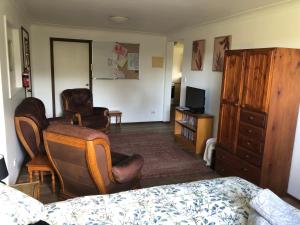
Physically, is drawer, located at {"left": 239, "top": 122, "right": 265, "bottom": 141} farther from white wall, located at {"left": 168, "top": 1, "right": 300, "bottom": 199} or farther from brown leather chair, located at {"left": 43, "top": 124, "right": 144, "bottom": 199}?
brown leather chair, located at {"left": 43, "top": 124, "right": 144, "bottom": 199}

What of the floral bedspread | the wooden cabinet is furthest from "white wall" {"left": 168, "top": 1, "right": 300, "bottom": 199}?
the floral bedspread

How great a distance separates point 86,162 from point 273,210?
157cm

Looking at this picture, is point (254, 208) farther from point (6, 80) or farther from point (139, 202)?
point (6, 80)

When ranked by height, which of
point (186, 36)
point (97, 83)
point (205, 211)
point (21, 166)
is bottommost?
point (21, 166)

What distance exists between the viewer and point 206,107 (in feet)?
15.7

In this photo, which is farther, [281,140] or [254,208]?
[281,140]

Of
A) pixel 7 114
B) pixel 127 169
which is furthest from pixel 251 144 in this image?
pixel 7 114

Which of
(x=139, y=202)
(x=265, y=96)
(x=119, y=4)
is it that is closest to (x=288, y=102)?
(x=265, y=96)

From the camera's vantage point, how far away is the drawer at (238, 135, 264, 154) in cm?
287

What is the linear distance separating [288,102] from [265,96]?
301 millimetres

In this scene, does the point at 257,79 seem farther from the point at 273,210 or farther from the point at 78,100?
the point at 78,100

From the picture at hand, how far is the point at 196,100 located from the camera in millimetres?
4719

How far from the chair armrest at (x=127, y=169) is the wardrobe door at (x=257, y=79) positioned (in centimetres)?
149

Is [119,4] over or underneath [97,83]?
over
